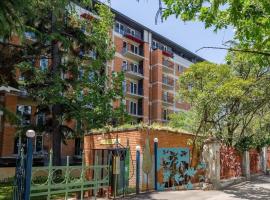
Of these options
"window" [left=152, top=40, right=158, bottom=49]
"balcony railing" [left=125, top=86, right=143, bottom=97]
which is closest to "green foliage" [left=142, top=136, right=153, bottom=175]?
"balcony railing" [left=125, top=86, right=143, bottom=97]

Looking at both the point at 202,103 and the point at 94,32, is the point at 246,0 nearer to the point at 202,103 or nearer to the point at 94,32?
the point at 202,103

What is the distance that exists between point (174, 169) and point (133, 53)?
30306mm

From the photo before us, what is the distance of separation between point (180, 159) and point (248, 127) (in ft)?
34.0

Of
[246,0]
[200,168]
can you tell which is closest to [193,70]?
[200,168]

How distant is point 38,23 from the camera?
20.8 metres

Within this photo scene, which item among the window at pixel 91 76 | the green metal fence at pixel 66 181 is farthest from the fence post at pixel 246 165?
the green metal fence at pixel 66 181

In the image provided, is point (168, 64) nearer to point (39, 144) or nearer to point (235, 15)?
point (39, 144)

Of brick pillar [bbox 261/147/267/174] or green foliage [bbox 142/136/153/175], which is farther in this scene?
brick pillar [bbox 261/147/267/174]

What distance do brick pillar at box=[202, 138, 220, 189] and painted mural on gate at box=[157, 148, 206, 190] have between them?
710 millimetres

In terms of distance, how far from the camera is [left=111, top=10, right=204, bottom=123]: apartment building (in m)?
43.8

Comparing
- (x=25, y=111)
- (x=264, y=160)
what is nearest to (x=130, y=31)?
(x=25, y=111)

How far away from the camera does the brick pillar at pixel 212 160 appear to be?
15.4 meters

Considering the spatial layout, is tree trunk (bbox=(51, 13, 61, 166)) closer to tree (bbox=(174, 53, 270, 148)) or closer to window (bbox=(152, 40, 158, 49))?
tree (bbox=(174, 53, 270, 148))

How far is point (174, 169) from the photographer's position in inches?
599
